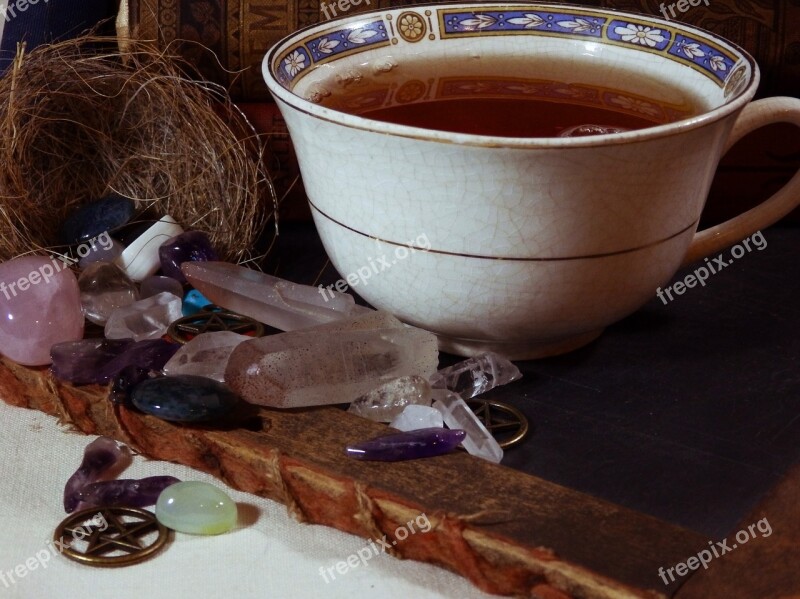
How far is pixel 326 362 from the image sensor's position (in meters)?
0.61

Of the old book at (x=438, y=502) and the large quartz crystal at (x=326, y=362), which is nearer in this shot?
the old book at (x=438, y=502)

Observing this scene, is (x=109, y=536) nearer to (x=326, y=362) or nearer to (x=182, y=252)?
(x=326, y=362)

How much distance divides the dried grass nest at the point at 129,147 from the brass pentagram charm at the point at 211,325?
0.11 metres

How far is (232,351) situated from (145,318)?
10 cm

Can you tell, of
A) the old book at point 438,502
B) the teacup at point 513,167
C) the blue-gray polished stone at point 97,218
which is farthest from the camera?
the blue-gray polished stone at point 97,218

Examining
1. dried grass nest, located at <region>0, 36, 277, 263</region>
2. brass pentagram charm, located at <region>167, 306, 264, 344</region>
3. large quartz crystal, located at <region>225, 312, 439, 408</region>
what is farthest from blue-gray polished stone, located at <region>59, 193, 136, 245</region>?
large quartz crystal, located at <region>225, 312, 439, 408</region>

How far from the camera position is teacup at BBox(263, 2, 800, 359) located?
0.58 meters

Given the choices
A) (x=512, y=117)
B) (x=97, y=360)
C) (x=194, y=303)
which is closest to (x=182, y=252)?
(x=194, y=303)

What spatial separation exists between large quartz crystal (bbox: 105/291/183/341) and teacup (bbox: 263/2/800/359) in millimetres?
118

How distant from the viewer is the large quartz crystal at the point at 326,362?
0.60m

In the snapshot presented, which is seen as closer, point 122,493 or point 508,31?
point 122,493

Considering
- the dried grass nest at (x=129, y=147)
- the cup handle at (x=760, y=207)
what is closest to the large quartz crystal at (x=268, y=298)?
the dried grass nest at (x=129, y=147)

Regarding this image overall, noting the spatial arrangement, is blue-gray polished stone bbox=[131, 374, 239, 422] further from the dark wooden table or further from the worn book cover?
the worn book cover

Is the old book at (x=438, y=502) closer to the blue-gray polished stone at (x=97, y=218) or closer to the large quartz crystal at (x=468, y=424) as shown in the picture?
the large quartz crystal at (x=468, y=424)
